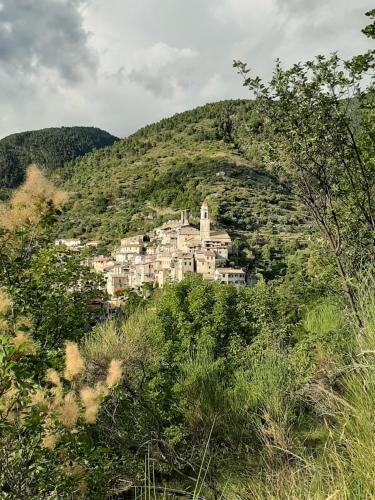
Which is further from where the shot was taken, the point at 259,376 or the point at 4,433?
the point at 259,376

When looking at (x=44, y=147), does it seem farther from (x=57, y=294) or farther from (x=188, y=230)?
(x=57, y=294)

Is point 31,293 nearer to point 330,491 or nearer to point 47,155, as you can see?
point 330,491

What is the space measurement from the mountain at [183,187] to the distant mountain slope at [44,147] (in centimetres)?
2063

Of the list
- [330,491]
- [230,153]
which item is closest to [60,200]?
[330,491]

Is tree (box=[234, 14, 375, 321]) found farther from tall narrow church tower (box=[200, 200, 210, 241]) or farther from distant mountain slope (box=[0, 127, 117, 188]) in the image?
distant mountain slope (box=[0, 127, 117, 188])

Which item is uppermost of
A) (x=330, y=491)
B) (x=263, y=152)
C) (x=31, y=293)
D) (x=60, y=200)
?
(x=263, y=152)

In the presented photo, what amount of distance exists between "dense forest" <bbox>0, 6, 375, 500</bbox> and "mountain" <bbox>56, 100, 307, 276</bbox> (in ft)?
168

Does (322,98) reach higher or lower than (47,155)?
lower

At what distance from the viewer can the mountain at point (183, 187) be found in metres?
72.4

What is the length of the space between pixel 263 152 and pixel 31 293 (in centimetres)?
350

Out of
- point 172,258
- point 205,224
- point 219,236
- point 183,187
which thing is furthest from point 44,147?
point 172,258

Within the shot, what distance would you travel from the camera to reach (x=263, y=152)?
5.97 m

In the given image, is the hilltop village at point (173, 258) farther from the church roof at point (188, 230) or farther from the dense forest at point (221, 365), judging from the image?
the dense forest at point (221, 365)

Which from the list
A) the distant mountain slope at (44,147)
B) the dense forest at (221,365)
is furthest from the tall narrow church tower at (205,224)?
the distant mountain slope at (44,147)
